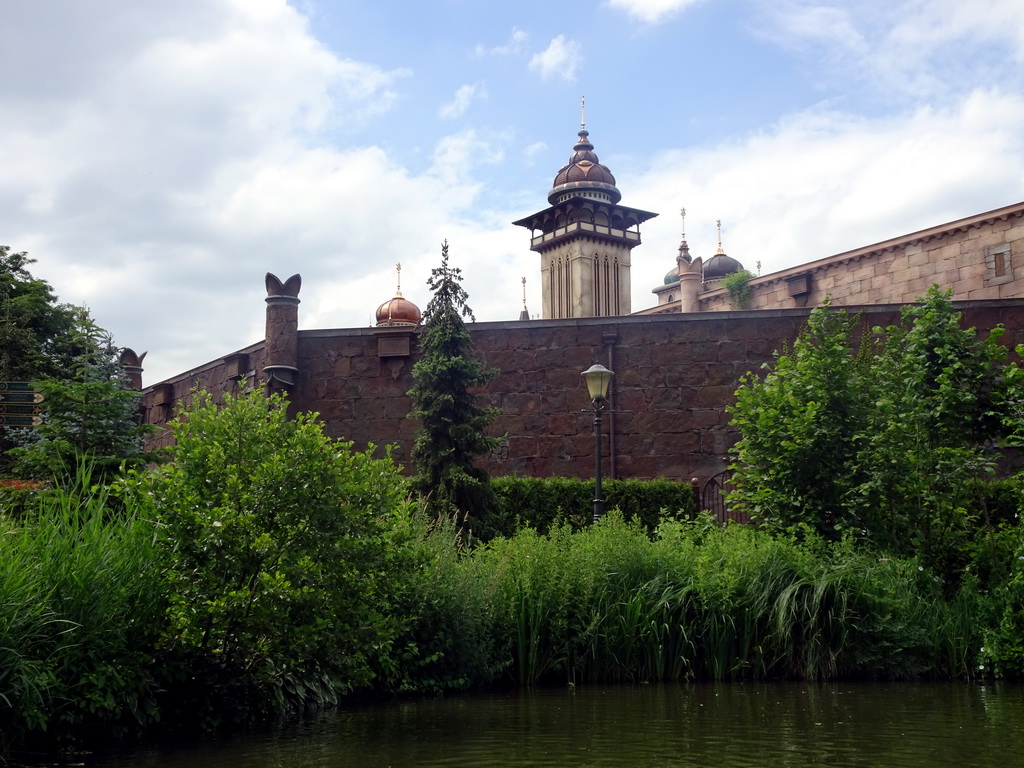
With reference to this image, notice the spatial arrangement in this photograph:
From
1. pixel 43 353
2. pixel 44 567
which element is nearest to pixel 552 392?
pixel 44 567

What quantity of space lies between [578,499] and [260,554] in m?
8.66

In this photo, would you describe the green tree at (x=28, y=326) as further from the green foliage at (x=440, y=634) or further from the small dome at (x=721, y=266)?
the small dome at (x=721, y=266)

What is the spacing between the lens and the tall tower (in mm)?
67625

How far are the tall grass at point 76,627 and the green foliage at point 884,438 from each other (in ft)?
23.6

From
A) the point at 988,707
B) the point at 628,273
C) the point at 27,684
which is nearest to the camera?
the point at 27,684

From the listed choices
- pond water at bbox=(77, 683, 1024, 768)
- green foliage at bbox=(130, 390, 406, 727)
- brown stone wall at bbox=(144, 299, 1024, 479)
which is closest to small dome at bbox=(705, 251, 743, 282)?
brown stone wall at bbox=(144, 299, 1024, 479)

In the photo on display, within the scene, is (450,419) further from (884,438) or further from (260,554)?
(260,554)

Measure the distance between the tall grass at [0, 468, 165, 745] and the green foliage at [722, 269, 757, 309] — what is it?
85.7 ft

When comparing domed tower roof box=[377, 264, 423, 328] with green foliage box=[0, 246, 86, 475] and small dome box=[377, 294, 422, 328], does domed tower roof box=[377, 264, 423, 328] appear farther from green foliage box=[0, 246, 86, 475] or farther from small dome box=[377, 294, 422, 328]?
green foliage box=[0, 246, 86, 475]

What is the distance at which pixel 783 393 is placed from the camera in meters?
12.8

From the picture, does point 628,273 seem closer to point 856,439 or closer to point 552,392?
point 552,392

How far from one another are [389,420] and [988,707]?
38.4 ft

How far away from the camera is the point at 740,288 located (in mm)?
32156

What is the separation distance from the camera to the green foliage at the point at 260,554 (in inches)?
291
